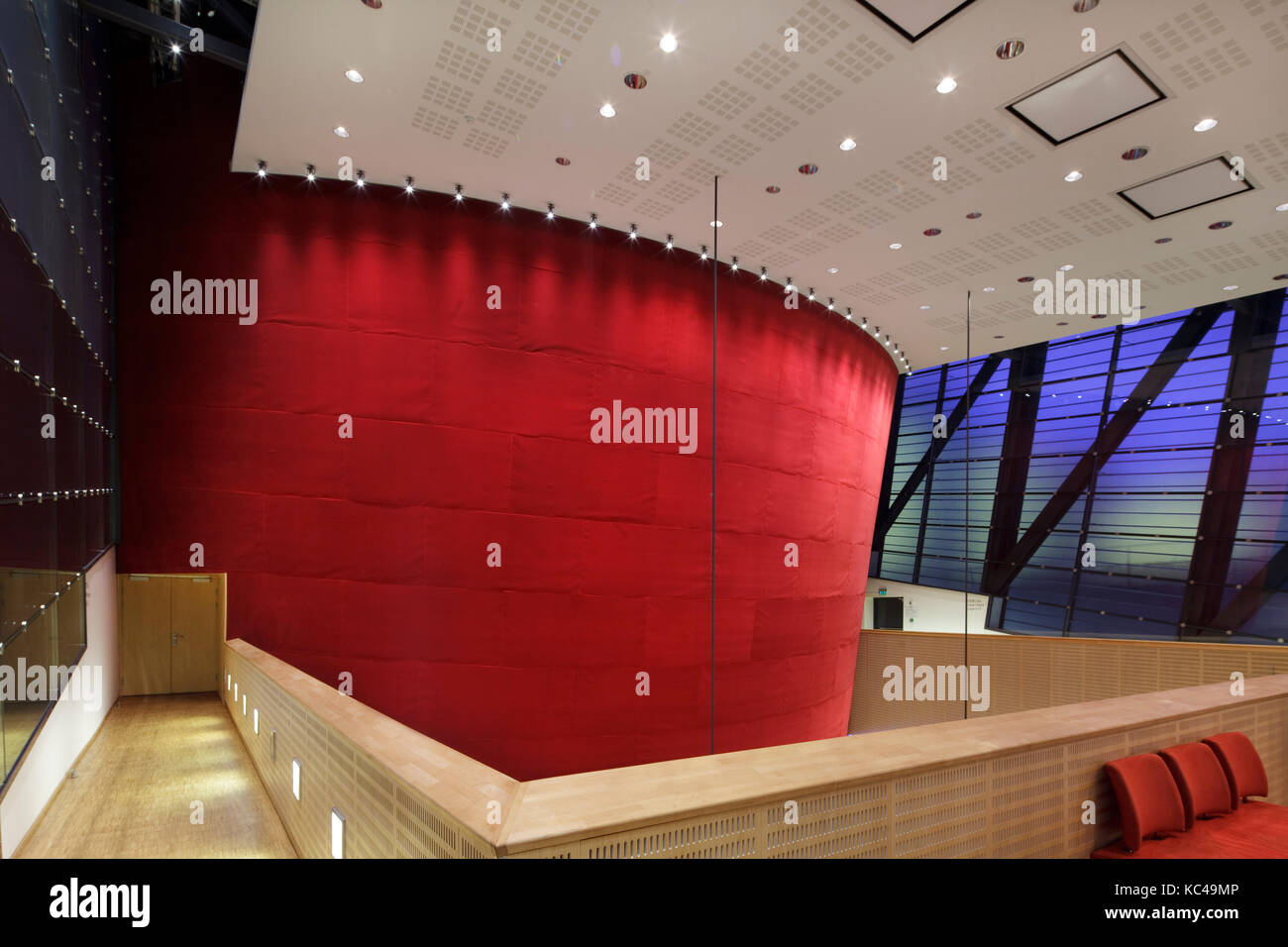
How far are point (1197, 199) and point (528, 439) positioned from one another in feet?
24.4

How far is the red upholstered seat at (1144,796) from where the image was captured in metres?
3.63

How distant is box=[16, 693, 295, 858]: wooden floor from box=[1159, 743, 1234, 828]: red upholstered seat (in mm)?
5049

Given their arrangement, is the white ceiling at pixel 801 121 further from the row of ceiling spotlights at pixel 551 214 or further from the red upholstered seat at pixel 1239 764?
the red upholstered seat at pixel 1239 764

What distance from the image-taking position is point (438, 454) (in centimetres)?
744

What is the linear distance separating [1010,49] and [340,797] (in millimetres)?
6323

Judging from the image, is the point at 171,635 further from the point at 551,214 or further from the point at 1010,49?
the point at 1010,49

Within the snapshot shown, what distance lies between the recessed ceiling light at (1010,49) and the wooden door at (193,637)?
9.23m

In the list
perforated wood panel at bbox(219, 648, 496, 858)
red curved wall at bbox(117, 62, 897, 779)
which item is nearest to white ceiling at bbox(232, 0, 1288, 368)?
red curved wall at bbox(117, 62, 897, 779)

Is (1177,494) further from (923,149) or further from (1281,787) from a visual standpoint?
(923,149)

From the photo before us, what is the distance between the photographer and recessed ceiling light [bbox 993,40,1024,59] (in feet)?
16.1

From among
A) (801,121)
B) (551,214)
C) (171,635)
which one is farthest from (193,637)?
(801,121)

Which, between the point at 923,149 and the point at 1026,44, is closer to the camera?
the point at 1026,44
